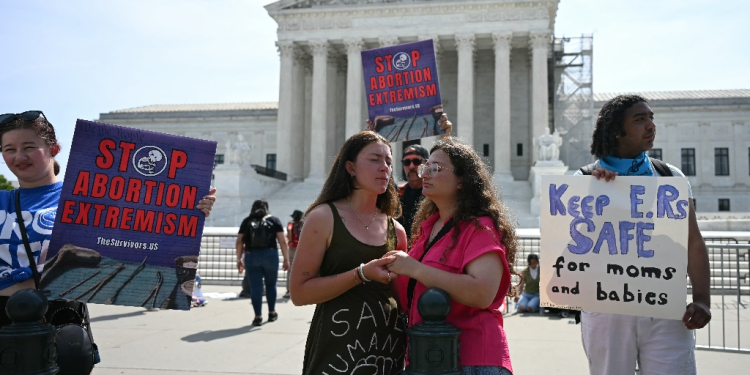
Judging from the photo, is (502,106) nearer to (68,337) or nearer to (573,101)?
(573,101)

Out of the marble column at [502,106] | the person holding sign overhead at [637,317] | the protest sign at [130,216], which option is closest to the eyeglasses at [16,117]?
the protest sign at [130,216]

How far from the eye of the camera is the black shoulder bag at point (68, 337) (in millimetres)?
2941

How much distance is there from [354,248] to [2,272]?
6.07ft

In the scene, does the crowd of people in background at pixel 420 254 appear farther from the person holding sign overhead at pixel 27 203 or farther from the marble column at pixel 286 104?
the marble column at pixel 286 104

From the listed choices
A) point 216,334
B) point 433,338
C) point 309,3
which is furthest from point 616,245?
point 309,3

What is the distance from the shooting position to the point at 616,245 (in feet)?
11.0

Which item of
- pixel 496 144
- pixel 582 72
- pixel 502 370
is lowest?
pixel 502 370

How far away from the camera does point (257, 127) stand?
52.2 metres

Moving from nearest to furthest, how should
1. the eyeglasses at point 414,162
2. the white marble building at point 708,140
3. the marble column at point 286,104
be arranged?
the eyeglasses at point 414,162
the marble column at point 286,104
the white marble building at point 708,140

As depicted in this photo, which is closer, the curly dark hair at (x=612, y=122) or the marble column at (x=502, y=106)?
the curly dark hair at (x=612, y=122)

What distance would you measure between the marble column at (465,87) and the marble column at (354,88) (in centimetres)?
611

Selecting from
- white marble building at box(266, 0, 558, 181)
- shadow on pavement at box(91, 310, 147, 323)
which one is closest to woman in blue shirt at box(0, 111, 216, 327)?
shadow on pavement at box(91, 310, 147, 323)

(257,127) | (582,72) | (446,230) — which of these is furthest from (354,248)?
(257,127)

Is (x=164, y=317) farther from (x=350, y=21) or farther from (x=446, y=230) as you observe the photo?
(x=350, y=21)
